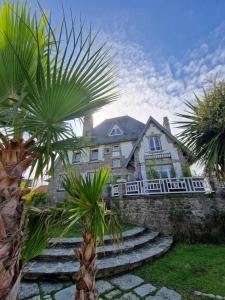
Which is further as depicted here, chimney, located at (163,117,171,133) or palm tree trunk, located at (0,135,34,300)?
chimney, located at (163,117,171,133)

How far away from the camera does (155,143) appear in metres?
15.3

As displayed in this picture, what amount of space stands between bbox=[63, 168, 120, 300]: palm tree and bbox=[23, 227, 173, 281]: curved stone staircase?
4.58 feet

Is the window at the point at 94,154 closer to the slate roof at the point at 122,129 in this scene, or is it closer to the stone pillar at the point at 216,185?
the slate roof at the point at 122,129

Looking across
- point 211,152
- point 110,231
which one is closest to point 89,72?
point 110,231

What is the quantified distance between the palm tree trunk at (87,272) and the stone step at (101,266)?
242 cm

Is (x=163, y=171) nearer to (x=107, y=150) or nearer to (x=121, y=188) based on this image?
(x=121, y=188)

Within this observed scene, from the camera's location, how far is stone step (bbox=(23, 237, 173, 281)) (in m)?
4.37

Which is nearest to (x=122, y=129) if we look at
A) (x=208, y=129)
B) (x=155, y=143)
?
(x=155, y=143)

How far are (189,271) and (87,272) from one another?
420cm

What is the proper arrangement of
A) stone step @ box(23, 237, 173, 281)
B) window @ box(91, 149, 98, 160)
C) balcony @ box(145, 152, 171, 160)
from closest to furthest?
1. stone step @ box(23, 237, 173, 281)
2. balcony @ box(145, 152, 171, 160)
3. window @ box(91, 149, 98, 160)

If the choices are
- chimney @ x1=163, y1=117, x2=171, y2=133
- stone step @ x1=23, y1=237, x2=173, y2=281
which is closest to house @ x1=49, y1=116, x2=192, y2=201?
chimney @ x1=163, y1=117, x2=171, y2=133

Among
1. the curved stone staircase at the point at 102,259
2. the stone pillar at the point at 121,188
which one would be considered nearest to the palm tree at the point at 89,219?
the curved stone staircase at the point at 102,259

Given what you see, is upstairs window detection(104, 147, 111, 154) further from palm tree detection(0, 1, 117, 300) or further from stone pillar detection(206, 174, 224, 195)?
palm tree detection(0, 1, 117, 300)

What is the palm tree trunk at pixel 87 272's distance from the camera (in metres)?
2.03
